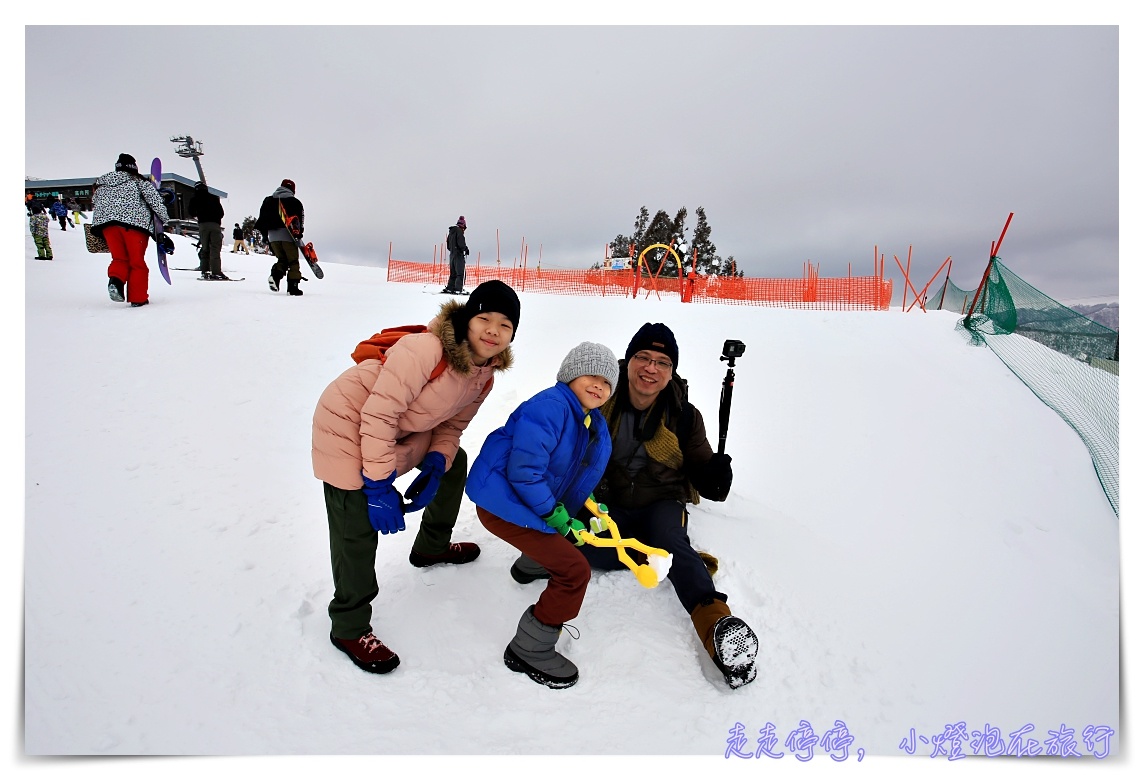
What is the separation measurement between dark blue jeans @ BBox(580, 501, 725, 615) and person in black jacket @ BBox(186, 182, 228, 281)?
364 inches

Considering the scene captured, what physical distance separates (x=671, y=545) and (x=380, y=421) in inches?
61.2

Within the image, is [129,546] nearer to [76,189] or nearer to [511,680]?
[511,680]

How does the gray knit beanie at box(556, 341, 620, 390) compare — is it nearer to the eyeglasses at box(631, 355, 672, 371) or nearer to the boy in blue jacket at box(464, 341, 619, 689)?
the boy in blue jacket at box(464, 341, 619, 689)

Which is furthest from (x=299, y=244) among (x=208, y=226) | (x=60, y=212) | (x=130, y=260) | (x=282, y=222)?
(x=60, y=212)

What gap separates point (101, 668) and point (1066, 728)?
4066mm

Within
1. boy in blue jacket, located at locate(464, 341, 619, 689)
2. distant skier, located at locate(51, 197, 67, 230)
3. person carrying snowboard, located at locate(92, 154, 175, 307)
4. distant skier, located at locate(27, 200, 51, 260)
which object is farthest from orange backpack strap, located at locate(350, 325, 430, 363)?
distant skier, located at locate(51, 197, 67, 230)

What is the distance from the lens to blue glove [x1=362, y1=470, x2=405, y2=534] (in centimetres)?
189

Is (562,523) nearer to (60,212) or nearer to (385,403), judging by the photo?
(385,403)

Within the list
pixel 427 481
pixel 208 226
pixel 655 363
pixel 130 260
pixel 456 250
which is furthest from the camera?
pixel 456 250

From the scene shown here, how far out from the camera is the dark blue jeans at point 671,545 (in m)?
2.21

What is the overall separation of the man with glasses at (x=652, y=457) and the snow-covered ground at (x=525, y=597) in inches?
12.6

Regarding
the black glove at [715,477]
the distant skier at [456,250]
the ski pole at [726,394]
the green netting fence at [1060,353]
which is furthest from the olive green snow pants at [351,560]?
the distant skier at [456,250]

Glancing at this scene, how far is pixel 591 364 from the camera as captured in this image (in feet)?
6.56

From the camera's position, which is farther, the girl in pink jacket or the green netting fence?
the green netting fence
